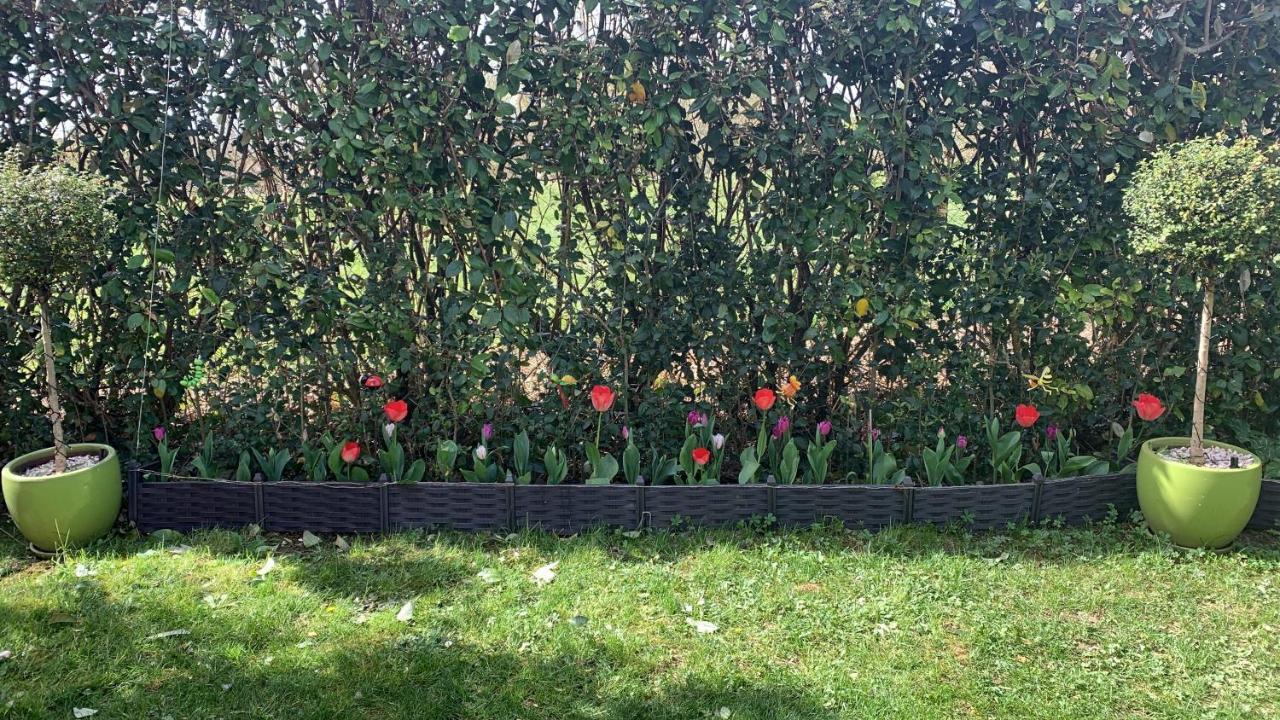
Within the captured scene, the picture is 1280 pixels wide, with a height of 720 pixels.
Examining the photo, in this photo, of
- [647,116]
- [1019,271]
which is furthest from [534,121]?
[1019,271]

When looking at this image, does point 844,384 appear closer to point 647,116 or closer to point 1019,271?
point 1019,271

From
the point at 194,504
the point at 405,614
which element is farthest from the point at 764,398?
the point at 194,504

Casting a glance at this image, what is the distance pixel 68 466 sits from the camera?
142 inches

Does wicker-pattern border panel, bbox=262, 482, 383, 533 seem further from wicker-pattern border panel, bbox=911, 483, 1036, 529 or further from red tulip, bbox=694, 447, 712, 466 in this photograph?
wicker-pattern border panel, bbox=911, 483, 1036, 529

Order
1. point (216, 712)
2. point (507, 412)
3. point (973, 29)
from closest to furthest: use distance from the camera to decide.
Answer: point (216, 712)
point (973, 29)
point (507, 412)

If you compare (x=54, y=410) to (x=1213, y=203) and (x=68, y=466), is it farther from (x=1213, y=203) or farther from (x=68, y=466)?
(x=1213, y=203)

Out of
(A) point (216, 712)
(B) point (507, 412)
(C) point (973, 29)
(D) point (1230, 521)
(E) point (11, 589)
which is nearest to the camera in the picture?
(A) point (216, 712)

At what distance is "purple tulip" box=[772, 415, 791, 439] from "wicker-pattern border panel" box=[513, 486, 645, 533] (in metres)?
0.69

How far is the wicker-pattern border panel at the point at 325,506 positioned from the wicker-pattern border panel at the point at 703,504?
1.14m

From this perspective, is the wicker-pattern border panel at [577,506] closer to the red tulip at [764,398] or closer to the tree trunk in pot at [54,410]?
the red tulip at [764,398]

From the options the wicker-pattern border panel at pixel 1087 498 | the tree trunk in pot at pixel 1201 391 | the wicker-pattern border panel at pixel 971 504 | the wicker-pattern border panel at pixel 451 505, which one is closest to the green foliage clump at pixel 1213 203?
the tree trunk in pot at pixel 1201 391

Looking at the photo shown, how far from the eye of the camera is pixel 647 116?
3.73 meters

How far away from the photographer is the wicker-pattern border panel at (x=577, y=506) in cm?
378

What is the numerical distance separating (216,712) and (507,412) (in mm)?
1791
